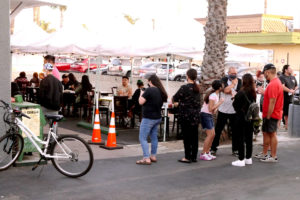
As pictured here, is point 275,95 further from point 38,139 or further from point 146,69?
point 146,69

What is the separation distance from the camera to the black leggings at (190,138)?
8.86 metres

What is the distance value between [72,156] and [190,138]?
250 centimetres

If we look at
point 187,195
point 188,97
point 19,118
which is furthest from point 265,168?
point 19,118

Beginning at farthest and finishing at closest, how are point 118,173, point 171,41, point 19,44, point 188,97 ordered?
point 19,44 → point 171,41 → point 188,97 → point 118,173

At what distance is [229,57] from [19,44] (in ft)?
26.5

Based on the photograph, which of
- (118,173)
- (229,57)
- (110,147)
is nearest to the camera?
(118,173)

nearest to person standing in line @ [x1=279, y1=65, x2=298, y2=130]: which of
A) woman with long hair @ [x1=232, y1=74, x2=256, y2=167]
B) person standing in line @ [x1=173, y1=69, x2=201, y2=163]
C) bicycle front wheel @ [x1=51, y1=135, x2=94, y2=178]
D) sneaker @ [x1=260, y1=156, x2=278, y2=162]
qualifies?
sneaker @ [x1=260, y1=156, x2=278, y2=162]

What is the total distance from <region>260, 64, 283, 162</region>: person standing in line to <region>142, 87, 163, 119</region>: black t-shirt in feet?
7.26

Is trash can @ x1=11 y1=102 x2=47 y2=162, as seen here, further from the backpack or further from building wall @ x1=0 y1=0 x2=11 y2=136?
the backpack

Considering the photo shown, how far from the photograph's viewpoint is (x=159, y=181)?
7531mm

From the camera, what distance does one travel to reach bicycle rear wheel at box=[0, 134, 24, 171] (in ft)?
25.1

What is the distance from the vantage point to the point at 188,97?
8.77 m

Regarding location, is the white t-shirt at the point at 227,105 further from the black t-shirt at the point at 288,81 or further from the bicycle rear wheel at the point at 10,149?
the black t-shirt at the point at 288,81

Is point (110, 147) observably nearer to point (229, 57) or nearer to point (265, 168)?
point (265, 168)
